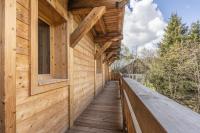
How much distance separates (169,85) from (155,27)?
161ft

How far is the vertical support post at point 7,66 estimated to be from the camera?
3.80ft

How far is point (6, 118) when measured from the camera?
1.17m

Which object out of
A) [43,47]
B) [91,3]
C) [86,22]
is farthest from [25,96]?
[91,3]

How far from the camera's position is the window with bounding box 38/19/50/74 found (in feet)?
7.48

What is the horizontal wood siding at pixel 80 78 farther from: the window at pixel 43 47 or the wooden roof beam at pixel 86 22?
the window at pixel 43 47

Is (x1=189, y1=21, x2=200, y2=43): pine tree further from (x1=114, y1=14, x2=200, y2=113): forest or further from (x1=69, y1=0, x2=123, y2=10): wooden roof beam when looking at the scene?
(x1=69, y1=0, x2=123, y2=10): wooden roof beam

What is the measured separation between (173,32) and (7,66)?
768 inches

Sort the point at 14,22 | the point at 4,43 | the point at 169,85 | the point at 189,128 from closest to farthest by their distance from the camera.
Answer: the point at 189,128, the point at 4,43, the point at 14,22, the point at 169,85

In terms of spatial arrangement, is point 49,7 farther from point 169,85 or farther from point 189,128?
point 169,85

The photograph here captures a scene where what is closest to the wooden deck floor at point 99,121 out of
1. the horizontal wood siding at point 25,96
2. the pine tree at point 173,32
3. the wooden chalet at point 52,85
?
the wooden chalet at point 52,85

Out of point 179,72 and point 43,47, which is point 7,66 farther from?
point 179,72

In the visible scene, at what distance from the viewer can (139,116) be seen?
67cm

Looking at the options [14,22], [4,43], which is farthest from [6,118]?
[14,22]

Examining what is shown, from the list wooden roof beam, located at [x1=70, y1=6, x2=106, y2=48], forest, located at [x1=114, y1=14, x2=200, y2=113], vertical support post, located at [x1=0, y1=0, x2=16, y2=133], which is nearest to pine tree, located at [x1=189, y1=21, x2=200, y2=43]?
forest, located at [x1=114, y1=14, x2=200, y2=113]
